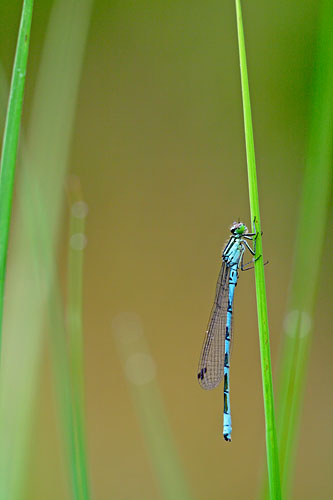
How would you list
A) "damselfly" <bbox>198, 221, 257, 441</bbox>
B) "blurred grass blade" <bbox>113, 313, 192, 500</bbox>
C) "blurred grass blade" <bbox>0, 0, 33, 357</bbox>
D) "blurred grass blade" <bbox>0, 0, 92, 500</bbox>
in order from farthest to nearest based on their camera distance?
"damselfly" <bbox>198, 221, 257, 441</bbox>, "blurred grass blade" <bbox>113, 313, 192, 500</bbox>, "blurred grass blade" <bbox>0, 0, 92, 500</bbox>, "blurred grass blade" <bbox>0, 0, 33, 357</bbox>

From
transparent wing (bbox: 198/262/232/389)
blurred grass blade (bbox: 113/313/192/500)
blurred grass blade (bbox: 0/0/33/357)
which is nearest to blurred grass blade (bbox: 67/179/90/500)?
blurred grass blade (bbox: 113/313/192/500)

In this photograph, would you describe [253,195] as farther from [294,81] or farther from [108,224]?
[108,224]

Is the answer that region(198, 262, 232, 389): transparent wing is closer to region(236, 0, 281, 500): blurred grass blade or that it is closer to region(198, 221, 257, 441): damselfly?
region(198, 221, 257, 441): damselfly

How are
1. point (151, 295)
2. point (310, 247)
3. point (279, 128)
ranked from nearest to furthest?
point (310, 247)
point (279, 128)
point (151, 295)

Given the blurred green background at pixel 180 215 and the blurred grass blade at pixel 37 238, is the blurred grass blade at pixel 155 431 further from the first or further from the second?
the blurred green background at pixel 180 215

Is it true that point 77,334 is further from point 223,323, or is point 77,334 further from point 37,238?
point 223,323

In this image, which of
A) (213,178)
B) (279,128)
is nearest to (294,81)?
(279,128)

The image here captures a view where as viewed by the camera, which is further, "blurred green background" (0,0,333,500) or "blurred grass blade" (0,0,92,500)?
"blurred green background" (0,0,333,500)
